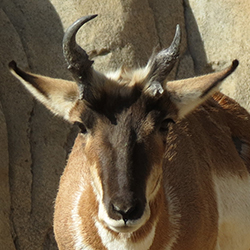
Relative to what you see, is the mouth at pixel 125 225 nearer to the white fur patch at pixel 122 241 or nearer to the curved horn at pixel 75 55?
the white fur patch at pixel 122 241

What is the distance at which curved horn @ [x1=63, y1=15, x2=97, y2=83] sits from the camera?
167 inches

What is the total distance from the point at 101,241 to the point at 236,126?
2.75 metres

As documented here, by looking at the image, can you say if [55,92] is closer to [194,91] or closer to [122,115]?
[122,115]

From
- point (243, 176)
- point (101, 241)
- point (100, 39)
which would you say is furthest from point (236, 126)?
point (101, 241)

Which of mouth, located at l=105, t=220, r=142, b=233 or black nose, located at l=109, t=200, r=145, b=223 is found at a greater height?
black nose, located at l=109, t=200, r=145, b=223

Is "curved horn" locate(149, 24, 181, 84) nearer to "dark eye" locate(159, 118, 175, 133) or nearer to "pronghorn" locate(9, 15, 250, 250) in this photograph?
"pronghorn" locate(9, 15, 250, 250)

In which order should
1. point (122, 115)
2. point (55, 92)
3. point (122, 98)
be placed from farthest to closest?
1. point (55, 92)
2. point (122, 98)
3. point (122, 115)

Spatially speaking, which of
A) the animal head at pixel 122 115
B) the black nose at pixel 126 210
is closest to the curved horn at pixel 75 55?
the animal head at pixel 122 115

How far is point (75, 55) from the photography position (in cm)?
433

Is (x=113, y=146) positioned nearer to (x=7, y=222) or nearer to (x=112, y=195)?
(x=112, y=195)

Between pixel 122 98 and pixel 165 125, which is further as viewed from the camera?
pixel 165 125

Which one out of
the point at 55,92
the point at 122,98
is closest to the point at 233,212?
the point at 122,98

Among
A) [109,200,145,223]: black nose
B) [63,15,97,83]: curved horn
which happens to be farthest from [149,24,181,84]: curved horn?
[109,200,145,223]: black nose

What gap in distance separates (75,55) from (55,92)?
0.48 m
